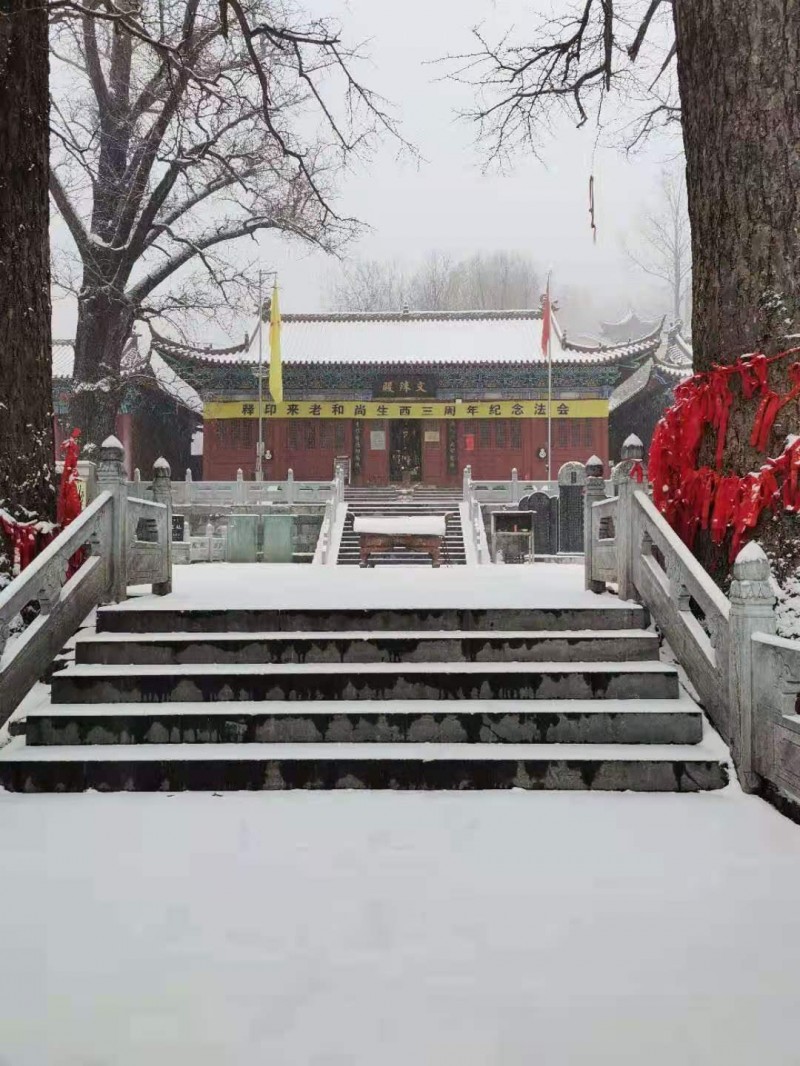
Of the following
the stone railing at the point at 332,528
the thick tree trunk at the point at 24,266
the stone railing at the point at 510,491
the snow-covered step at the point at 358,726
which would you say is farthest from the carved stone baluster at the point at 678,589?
the stone railing at the point at 510,491

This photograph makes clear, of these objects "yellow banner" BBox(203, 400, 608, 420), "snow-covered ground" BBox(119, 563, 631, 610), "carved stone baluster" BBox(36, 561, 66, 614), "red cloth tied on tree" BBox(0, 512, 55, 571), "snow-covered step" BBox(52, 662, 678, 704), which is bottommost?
"snow-covered step" BBox(52, 662, 678, 704)

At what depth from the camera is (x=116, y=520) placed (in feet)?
16.6

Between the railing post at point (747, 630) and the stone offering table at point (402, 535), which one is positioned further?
the stone offering table at point (402, 535)

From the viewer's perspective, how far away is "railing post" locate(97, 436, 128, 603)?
5.04 metres

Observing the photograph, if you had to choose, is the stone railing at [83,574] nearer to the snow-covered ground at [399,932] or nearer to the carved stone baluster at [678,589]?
the snow-covered ground at [399,932]

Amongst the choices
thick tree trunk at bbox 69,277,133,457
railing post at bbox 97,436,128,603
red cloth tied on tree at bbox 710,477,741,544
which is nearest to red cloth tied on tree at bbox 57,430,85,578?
railing post at bbox 97,436,128,603

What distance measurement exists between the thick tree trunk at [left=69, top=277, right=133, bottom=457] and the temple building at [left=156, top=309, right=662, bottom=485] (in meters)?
12.2

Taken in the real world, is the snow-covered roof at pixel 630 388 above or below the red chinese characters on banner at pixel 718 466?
above

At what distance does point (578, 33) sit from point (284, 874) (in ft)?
26.1

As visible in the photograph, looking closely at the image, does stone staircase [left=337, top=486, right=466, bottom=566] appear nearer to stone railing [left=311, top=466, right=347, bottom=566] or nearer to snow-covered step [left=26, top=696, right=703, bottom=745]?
stone railing [left=311, top=466, right=347, bottom=566]

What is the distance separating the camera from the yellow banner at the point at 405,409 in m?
26.2

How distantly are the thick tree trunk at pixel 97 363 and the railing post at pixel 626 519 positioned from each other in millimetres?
10450

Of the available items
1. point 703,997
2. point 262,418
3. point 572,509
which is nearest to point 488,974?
point 703,997

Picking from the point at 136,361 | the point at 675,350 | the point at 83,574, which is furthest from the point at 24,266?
the point at 675,350
